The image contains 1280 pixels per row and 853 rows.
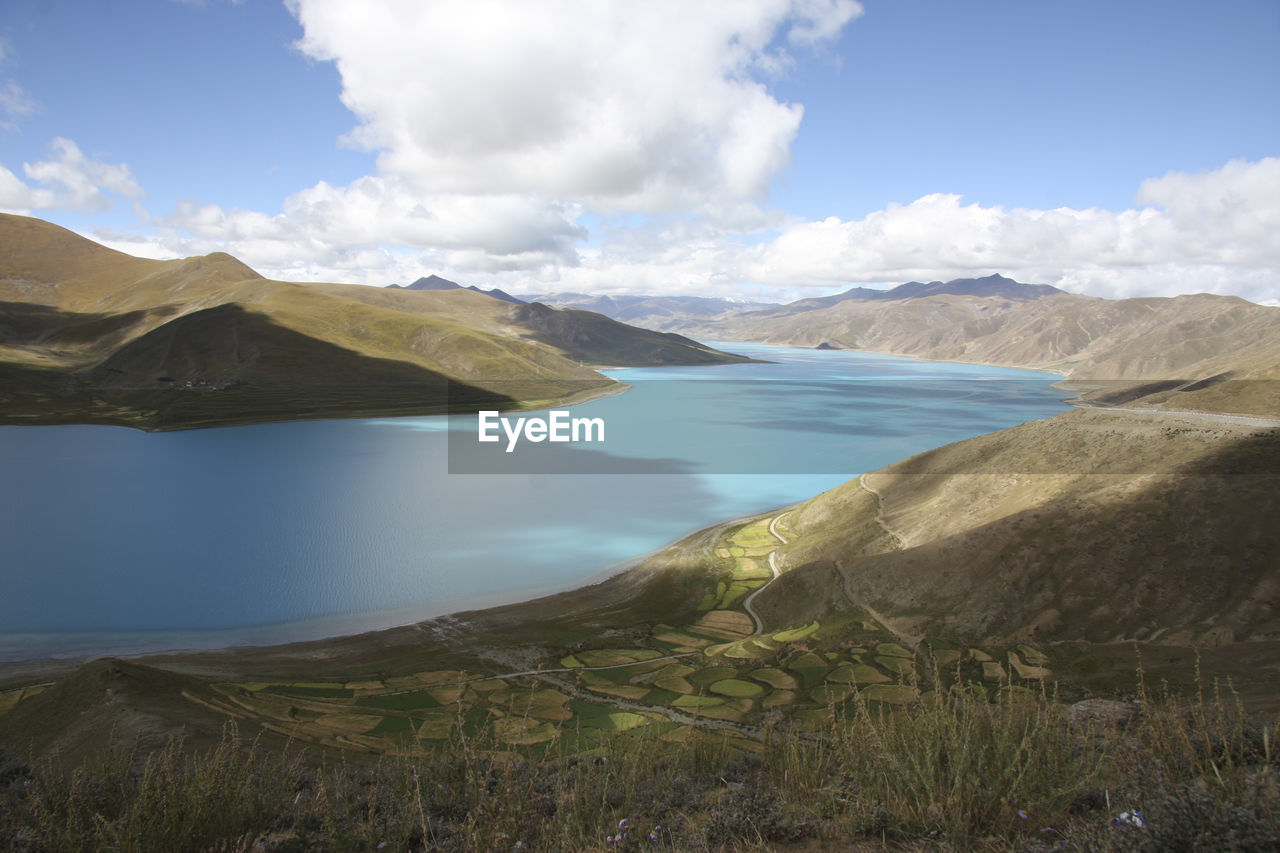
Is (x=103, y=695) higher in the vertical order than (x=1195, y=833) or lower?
lower

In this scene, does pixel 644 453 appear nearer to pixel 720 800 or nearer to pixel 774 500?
pixel 774 500

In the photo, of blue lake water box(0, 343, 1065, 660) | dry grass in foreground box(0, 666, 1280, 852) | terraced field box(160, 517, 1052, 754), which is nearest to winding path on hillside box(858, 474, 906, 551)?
terraced field box(160, 517, 1052, 754)

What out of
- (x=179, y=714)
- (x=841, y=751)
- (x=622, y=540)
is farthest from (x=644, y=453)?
(x=841, y=751)

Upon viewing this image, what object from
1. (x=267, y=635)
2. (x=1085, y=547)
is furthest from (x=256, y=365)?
(x=1085, y=547)

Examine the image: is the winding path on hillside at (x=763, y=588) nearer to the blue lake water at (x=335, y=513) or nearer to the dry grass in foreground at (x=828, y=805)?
the blue lake water at (x=335, y=513)

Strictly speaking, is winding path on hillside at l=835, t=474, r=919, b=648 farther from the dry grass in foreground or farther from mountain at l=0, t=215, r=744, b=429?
mountain at l=0, t=215, r=744, b=429

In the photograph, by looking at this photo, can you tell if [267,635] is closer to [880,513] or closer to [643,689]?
[643,689]

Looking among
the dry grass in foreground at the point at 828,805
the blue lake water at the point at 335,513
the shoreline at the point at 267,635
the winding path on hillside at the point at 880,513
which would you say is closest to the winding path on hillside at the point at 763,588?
the winding path on hillside at the point at 880,513
